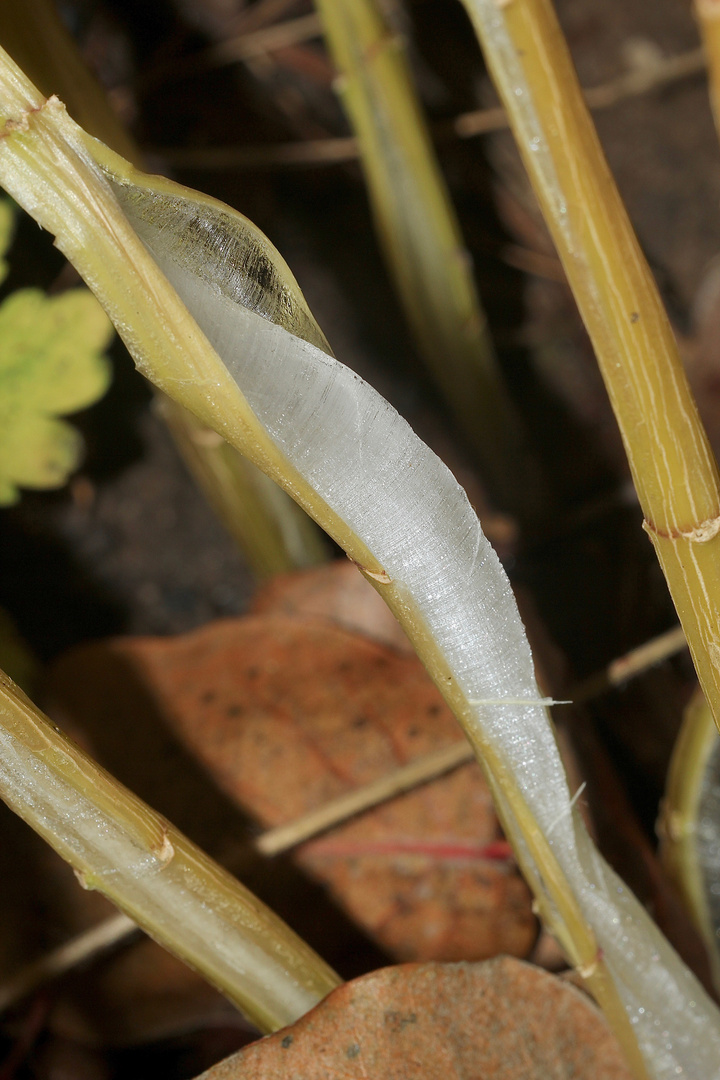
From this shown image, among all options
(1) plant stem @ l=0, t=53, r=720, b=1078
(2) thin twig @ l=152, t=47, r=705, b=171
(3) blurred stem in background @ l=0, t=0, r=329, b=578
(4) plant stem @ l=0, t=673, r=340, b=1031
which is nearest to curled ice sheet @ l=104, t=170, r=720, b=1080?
(1) plant stem @ l=0, t=53, r=720, b=1078

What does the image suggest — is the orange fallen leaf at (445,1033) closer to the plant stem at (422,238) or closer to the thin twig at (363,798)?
the thin twig at (363,798)

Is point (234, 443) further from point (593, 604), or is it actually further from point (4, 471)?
point (593, 604)

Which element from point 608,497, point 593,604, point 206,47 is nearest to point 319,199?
point 206,47

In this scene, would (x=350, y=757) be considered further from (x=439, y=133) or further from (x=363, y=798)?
(x=439, y=133)

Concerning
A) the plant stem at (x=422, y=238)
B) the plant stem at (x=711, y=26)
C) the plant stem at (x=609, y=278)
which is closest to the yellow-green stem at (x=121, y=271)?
the plant stem at (x=609, y=278)

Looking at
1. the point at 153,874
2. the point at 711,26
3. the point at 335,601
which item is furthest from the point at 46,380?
the point at 711,26

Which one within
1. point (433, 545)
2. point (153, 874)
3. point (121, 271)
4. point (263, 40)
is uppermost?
point (263, 40)
